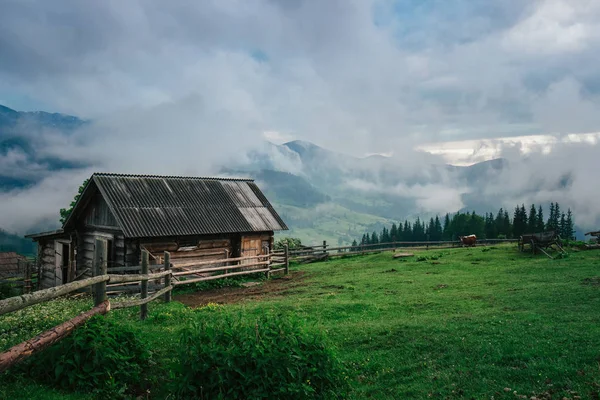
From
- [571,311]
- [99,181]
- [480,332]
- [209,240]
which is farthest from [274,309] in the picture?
[99,181]

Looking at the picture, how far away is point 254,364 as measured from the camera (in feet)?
21.2

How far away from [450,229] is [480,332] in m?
96.4

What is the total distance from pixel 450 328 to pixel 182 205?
2037cm

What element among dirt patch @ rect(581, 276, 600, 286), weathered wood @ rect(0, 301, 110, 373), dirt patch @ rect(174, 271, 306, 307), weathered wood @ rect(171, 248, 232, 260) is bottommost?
dirt patch @ rect(174, 271, 306, 307)

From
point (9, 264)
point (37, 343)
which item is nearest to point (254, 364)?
point (37, 343)

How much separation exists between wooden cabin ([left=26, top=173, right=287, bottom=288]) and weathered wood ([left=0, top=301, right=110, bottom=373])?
55.1 ft

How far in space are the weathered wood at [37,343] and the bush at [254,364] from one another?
2.06 m

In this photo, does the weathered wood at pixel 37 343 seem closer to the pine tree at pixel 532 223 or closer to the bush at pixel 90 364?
the bush at pixel 90 364

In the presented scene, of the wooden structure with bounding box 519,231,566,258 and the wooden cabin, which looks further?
the wooden structure with bounding box 519,231,566,258

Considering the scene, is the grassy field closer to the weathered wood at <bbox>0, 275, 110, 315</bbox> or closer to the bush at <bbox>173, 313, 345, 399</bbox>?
the weathered wood at <bbox>0, 275, 110, 315</bbox>

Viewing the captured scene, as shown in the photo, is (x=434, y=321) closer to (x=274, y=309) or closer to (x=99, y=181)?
(x=274, y=309)

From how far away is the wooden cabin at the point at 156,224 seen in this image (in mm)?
24922

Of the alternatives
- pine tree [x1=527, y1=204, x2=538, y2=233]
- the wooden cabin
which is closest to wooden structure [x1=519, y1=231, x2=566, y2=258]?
the wooden cabin

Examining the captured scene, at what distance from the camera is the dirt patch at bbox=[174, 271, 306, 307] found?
20.5m
